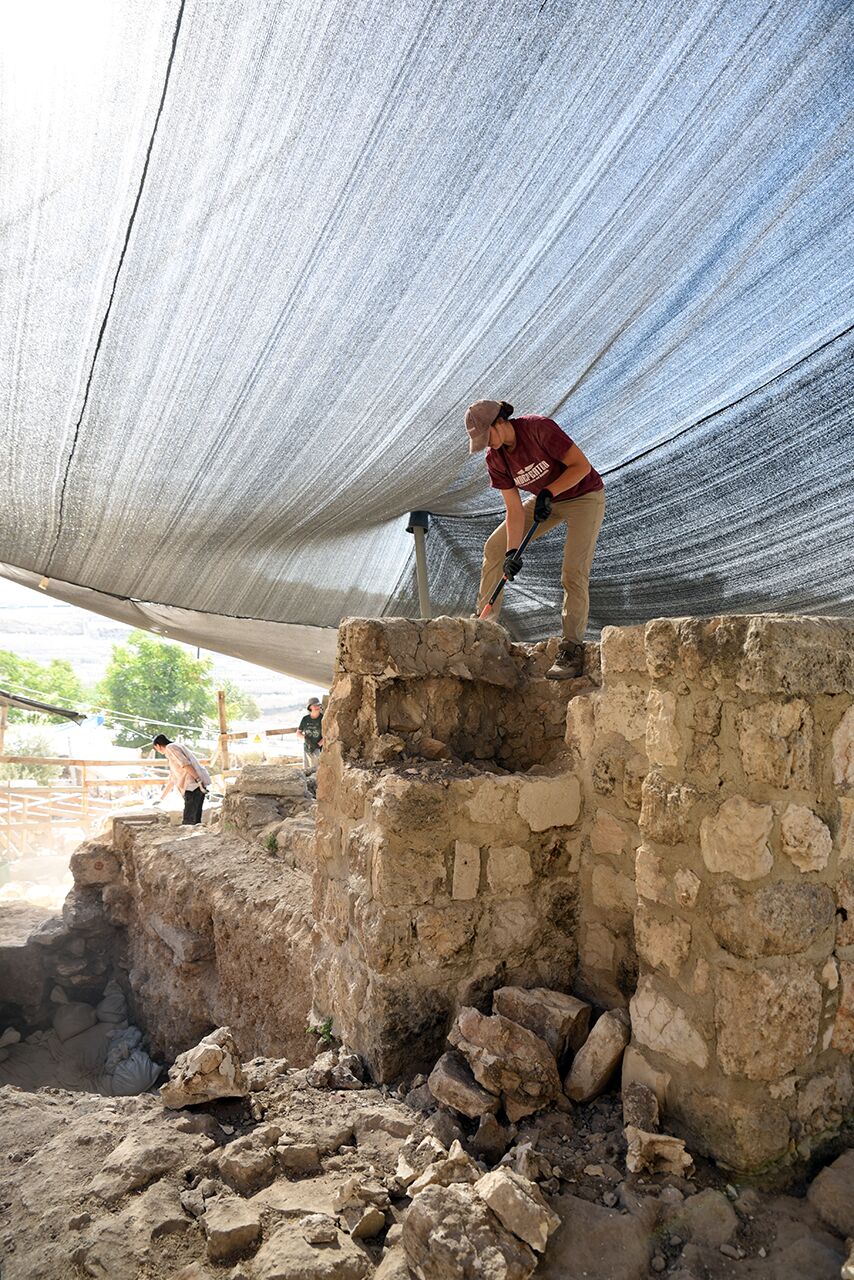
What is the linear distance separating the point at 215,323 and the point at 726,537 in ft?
10.1

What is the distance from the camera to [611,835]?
245 centimetres

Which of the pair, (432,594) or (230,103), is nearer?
(230,103)

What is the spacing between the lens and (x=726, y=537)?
4.61 metres

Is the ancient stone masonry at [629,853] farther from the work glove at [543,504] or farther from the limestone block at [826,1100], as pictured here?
the work glove at [543,504]

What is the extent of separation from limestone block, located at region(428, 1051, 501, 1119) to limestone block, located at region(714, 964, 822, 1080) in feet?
2.07

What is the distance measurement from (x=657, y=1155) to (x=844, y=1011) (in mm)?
569

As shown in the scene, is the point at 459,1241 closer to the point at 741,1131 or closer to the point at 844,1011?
the point at 741,1131

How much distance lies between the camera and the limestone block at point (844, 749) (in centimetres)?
183

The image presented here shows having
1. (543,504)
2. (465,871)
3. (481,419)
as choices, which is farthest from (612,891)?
(481,419)

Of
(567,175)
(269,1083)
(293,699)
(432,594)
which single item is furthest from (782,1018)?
(293,699)

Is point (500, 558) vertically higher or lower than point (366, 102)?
lower

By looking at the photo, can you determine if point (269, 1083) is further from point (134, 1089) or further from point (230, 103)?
point (134, 1089)

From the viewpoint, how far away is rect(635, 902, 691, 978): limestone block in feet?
6.26

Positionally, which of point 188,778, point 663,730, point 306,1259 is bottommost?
point 306,1259
